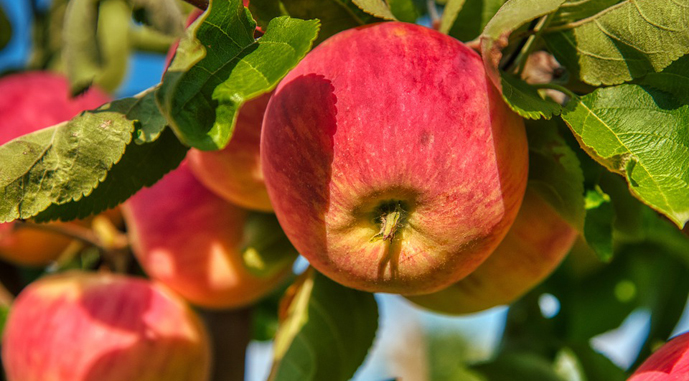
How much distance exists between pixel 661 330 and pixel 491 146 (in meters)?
0.87

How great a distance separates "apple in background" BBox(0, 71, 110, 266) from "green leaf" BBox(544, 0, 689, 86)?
104 cm

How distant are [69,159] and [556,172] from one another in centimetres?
44

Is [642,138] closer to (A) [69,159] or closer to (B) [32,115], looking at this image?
(A) [69,159]

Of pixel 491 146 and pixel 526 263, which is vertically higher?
pixel 491 146

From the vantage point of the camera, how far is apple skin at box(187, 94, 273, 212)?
2.55ft

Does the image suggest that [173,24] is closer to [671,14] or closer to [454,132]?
[454,132]

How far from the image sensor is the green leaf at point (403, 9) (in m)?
0.68

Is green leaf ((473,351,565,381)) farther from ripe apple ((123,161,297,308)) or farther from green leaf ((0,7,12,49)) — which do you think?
green leaf ((0,7,12,49))

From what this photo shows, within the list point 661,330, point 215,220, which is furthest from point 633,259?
point 215,220

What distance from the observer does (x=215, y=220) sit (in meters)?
1.12

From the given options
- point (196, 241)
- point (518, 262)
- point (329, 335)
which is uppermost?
point (518, 262)

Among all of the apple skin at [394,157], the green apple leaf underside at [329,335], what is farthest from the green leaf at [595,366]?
the apple skin at [394,157]

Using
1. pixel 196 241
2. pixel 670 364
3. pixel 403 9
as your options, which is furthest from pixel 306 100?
pixel 196 241

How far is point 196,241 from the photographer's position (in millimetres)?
1135
